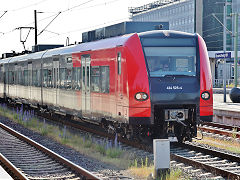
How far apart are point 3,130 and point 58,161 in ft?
Result: 25.0

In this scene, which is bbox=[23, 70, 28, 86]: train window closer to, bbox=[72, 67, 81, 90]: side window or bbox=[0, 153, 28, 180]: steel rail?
bbox=[72, 67, 81, 90]: side window

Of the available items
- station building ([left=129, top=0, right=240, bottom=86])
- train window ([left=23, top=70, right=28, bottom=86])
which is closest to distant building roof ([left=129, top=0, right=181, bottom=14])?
station building ([left=129, top=0, right=240, bottom=86])

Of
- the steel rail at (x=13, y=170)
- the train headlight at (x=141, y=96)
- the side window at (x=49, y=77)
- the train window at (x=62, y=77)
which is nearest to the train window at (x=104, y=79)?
the train headlight at (x=141, y=96)

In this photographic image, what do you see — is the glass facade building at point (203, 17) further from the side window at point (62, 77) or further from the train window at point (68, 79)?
the train window at point (68, 79)

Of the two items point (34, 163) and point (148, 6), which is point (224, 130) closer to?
point (34, 163)

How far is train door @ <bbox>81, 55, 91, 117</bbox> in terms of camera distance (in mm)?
15125

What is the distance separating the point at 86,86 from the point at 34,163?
15.4ft

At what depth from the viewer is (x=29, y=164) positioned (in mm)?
10914

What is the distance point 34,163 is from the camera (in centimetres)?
1105

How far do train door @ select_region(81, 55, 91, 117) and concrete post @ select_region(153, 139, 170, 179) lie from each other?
6.32m

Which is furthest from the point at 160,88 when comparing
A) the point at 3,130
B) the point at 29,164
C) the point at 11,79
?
the point at 11,79

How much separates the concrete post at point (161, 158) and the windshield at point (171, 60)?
11.2 feet

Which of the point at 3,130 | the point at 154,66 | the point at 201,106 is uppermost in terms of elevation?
the point at 154,66

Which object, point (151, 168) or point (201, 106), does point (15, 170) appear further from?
point (201, 106)
